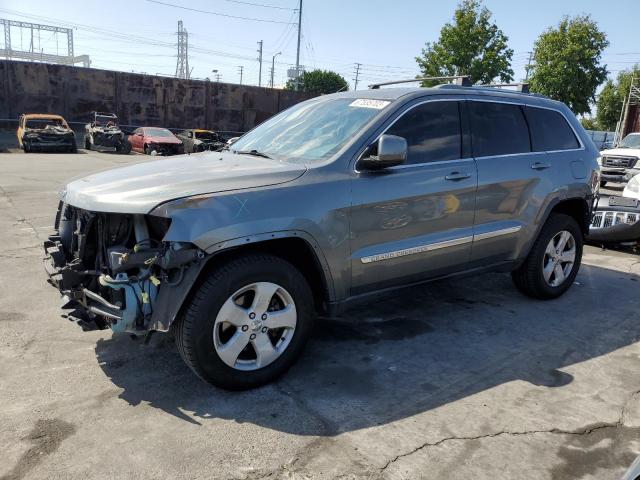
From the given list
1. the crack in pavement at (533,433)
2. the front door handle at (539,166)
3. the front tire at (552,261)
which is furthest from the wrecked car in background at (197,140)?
the crack in pavement at (533,433)

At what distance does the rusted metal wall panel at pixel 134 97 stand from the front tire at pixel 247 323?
3137cm

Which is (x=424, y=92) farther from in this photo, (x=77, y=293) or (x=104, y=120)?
(x=104, y=120)

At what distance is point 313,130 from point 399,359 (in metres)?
1.83

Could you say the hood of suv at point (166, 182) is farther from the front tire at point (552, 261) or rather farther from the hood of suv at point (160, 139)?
the hood of suv at point (160, 139)

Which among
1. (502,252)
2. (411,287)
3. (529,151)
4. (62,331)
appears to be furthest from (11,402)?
(529,151)

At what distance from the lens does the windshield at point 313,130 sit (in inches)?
149

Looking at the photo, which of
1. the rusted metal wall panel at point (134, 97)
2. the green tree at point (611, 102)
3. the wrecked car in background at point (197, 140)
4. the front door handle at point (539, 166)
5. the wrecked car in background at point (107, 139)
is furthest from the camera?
the green tree at point (611, 102)

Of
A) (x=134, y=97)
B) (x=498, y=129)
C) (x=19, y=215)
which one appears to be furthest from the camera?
(x=134, y=97)

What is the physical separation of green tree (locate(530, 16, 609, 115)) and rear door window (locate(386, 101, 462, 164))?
95.4 ft

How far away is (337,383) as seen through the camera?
3.47 metres

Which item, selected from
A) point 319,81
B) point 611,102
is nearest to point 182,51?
point 319,81

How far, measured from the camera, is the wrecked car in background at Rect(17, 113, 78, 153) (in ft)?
70.4

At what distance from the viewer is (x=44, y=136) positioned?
21.6 m

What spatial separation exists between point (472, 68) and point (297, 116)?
29437 millimetres
